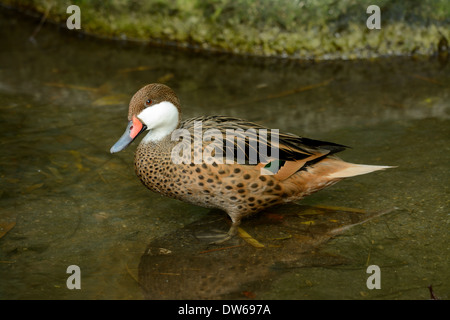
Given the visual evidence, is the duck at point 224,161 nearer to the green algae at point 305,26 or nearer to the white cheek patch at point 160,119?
the white cheek patch at point 160,119

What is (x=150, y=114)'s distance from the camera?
3615 mm

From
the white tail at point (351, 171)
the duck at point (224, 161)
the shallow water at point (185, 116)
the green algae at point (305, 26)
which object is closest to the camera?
the shallow water at point (185, 116)

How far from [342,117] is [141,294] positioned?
101 inches

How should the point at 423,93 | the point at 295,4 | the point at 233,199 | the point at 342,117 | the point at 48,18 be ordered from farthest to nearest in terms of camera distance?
the point at 48,18, the point at 295,4, the point at 423,93, the point at 342,117, the point at 233,199

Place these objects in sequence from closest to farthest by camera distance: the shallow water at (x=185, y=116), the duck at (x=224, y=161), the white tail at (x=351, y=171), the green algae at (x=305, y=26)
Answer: the shallow water at (x=185, y=116), the duck at (x=224, y=161), the white tail at (x=351, y=171), the green algae at (x=305, y=26)

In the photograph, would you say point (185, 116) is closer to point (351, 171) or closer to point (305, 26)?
point (351, 171)

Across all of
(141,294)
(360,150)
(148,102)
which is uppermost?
(148,102)

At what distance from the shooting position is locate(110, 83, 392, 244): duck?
339 centimetres

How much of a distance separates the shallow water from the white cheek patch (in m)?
0.47

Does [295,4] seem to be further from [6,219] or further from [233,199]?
[6,219]

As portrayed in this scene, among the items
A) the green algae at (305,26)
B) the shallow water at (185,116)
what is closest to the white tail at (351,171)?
the shallow water at (185,116)

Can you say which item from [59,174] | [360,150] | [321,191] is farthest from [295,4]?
[59,174]

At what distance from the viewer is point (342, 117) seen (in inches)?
192

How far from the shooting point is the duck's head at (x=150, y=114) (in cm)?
361
